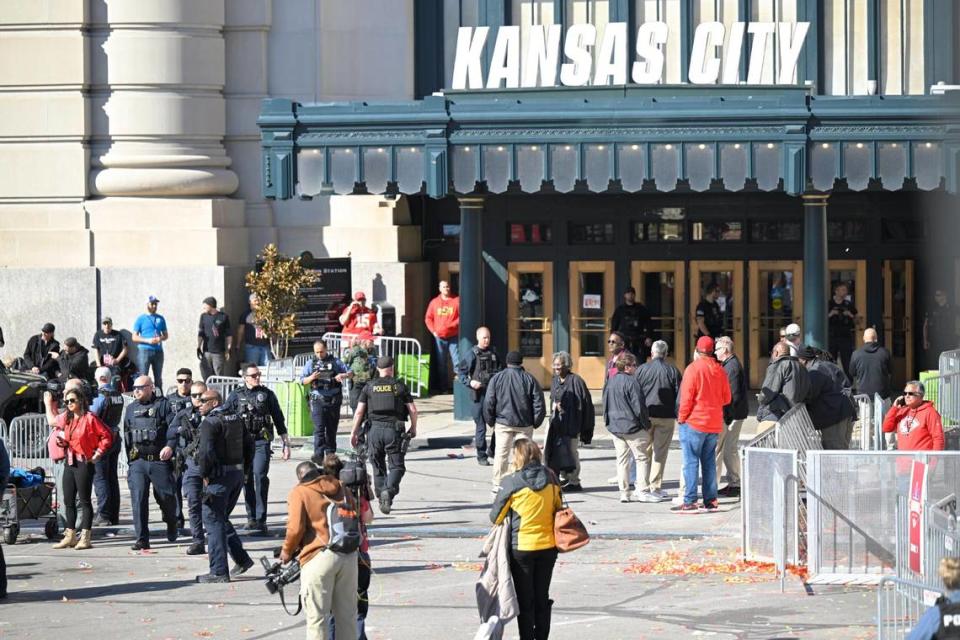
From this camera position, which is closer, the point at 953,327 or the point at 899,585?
the point at 899,585

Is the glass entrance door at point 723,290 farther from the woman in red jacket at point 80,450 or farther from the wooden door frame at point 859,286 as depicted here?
the woman in red jacket at point 80,450

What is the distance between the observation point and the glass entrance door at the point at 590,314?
1228 inches

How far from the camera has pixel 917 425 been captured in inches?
699

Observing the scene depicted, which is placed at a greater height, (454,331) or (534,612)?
(454,331)

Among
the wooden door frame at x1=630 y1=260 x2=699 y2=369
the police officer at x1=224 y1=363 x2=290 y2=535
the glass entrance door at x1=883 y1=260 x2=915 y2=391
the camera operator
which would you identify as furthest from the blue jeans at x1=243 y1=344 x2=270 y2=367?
the camera operator

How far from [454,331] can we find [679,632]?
16.7m

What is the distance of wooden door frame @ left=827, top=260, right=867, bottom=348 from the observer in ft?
101

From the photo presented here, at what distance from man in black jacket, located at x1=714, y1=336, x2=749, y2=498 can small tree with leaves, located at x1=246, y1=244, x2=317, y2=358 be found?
10337mm

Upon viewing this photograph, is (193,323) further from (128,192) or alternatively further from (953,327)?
(953,327)

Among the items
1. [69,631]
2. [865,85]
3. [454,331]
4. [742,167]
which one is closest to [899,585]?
[69,631]

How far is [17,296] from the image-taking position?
3045 cm

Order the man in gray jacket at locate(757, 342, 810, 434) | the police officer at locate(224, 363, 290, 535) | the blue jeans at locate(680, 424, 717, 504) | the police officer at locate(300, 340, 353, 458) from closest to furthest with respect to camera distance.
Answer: the police officer at locate(224, 363, 290, 535), the blue jeans at locate(680, 424, 717, 504), the man in gray jacket at locate(757, 342, 810, 434), the police officer at locate(300, 340, 353, 458)

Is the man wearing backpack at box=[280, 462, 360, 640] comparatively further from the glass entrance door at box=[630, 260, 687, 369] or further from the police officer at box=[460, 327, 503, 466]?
the glass entrance door at box=[630, 260, 687, 369]

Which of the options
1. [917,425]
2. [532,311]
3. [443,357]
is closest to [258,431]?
[917,425]
